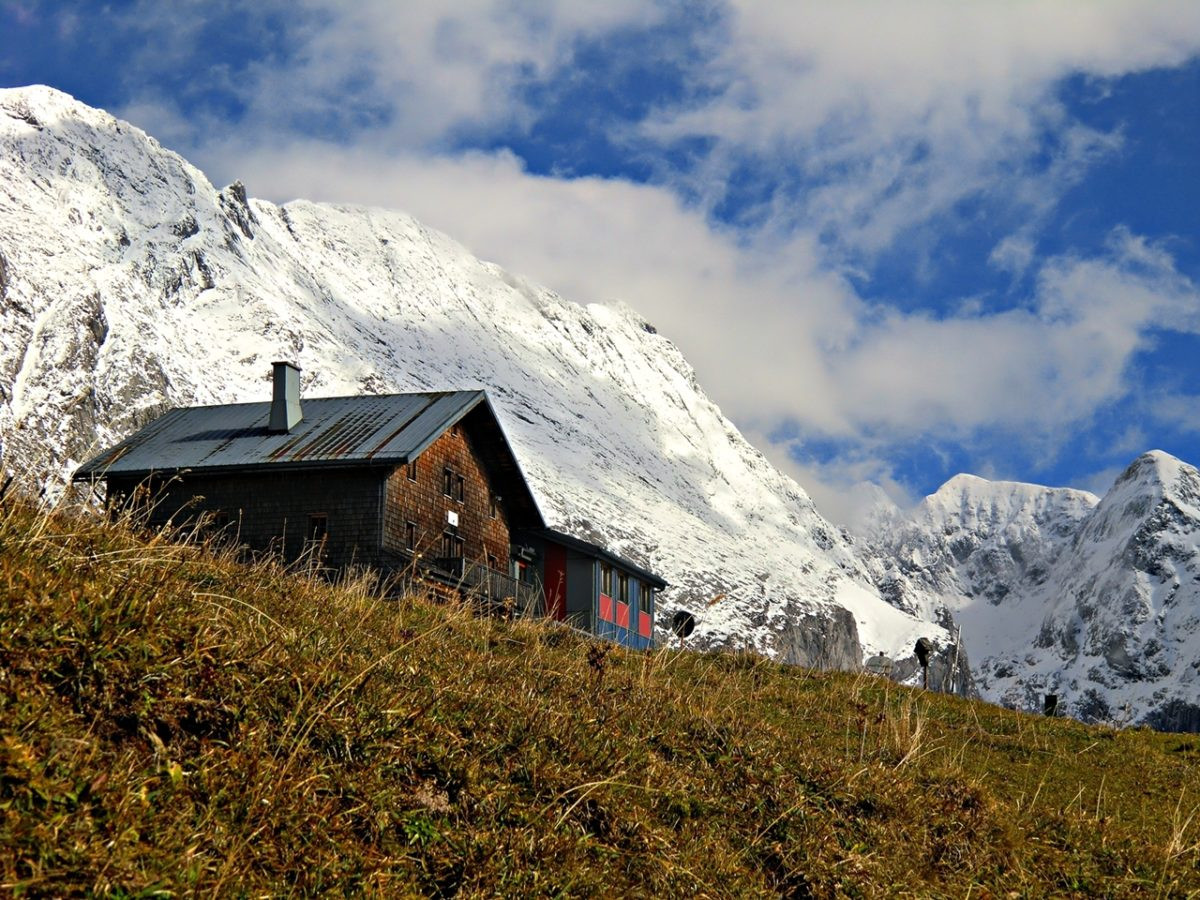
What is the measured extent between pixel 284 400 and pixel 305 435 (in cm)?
124

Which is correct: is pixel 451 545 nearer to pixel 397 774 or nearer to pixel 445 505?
pixel 445 505

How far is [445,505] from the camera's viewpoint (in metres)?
38.4

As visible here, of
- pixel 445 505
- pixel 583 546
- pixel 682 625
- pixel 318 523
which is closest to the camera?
pixel 682 625

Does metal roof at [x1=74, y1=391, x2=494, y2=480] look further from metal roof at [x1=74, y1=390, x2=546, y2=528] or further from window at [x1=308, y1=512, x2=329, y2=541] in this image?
window at [x1=308, y1=512, x2=329, y2=541]

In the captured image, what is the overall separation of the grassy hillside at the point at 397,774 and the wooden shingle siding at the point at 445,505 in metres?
23.2

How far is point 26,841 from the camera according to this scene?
5.03 m

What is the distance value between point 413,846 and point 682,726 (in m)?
4.21

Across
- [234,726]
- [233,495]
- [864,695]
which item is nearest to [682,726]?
[234,726]

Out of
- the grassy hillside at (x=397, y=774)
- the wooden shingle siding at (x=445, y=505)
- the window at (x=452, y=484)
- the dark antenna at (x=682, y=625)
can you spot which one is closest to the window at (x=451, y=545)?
the wooden shingle siding at (x=445, y=505)

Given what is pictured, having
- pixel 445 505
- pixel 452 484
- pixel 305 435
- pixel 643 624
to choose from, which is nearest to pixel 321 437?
pixel 305 435

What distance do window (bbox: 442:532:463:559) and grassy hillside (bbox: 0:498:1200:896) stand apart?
2709 cm

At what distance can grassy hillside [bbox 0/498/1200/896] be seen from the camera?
5.65 metres

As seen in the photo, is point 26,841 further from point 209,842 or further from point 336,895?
point 336,895

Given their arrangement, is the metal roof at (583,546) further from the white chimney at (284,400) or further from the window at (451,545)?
the white chimney at (284,400)
